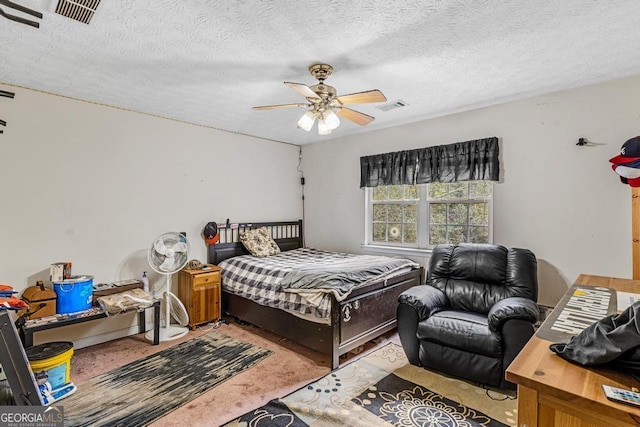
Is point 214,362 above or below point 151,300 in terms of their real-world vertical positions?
below

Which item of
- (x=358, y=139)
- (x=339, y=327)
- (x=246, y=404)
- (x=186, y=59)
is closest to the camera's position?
(x=246, y=404)

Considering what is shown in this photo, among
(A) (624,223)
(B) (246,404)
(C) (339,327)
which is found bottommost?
(B) (246,404)

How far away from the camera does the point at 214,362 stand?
2836 mm

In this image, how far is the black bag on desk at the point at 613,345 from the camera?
3.30ft

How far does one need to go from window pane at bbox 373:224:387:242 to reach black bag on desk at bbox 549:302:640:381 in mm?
3264

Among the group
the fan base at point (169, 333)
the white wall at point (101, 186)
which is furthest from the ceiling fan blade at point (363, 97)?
the fan base at point (169, 333)

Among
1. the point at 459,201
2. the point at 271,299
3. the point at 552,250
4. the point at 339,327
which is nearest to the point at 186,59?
the point at 271,299

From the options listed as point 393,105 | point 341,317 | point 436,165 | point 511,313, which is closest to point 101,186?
point 341,317

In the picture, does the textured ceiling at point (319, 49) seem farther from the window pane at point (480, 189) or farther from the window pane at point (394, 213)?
the window pane at point (394, 213)

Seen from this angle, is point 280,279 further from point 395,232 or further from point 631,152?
point 631,152

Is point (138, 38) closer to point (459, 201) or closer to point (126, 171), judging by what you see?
point (126, 171)

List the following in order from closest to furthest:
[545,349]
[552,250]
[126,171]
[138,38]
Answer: [545,349], [138,38], [552,250], [126,171]

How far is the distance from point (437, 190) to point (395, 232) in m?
0.78

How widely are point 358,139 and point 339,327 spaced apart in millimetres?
2833
